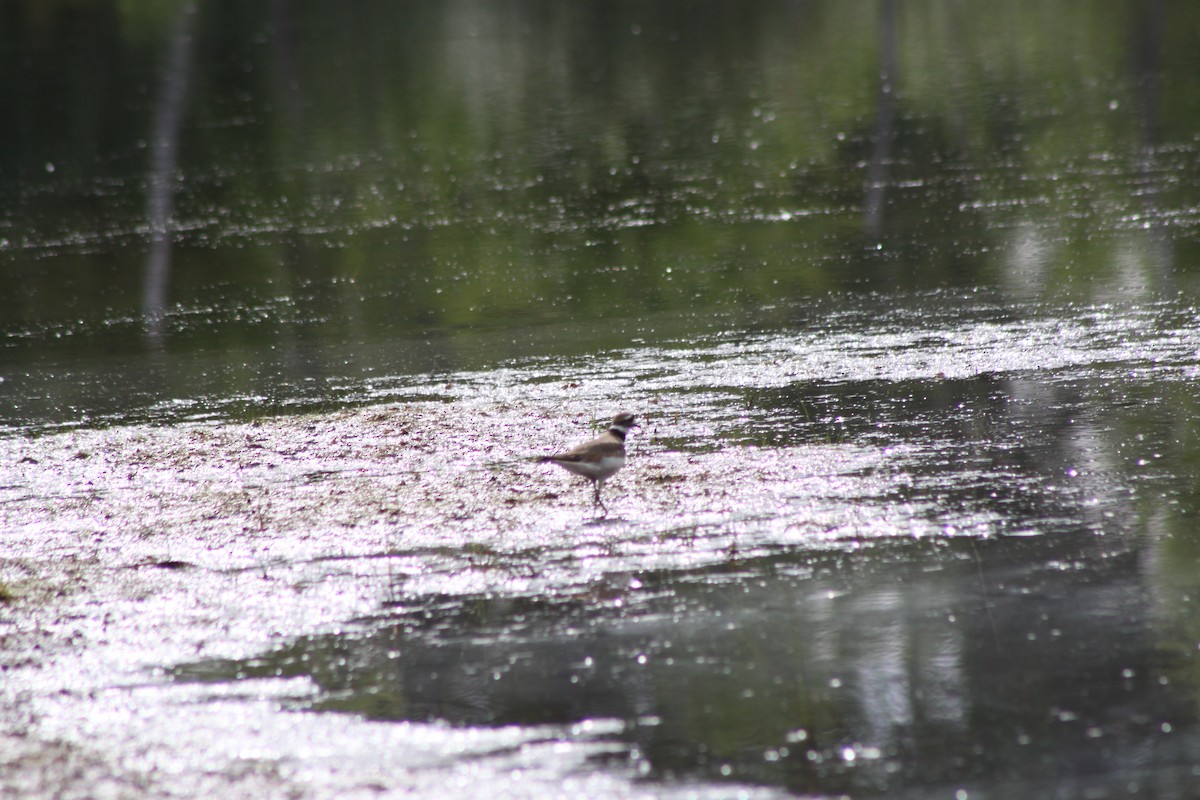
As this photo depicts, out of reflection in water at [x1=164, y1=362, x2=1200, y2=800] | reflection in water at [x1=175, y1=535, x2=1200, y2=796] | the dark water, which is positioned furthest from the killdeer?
reflection in water at [x1=175, y1=535, x2=1200, y2=796]

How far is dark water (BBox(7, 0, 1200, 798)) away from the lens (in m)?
6.57

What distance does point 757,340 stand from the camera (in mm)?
12891

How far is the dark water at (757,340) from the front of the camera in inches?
259

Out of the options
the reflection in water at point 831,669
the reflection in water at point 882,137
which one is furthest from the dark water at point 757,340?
the reflection in water at point 882,137

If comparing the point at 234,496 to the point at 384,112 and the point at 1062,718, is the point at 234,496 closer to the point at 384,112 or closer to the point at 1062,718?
the point at 1062,718

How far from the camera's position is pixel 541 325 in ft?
46.5

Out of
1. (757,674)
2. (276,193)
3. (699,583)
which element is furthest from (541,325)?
(276,193)

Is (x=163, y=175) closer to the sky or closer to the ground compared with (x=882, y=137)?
closer to the sky

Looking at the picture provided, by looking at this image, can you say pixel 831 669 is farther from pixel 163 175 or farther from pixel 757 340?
pixel 163 175

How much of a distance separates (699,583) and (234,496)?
350 cm

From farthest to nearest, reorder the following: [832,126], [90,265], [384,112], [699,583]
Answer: [384,112] → [832,126] → [90,265] → [699,583]

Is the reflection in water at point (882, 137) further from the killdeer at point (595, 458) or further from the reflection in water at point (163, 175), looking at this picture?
the killdeer at point (595, 458)

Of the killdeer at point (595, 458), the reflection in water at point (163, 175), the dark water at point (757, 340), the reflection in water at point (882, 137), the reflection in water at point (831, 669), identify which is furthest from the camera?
the reflection in water at point (882, 137)

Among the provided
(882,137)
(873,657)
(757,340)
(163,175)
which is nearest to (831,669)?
(873,657)
